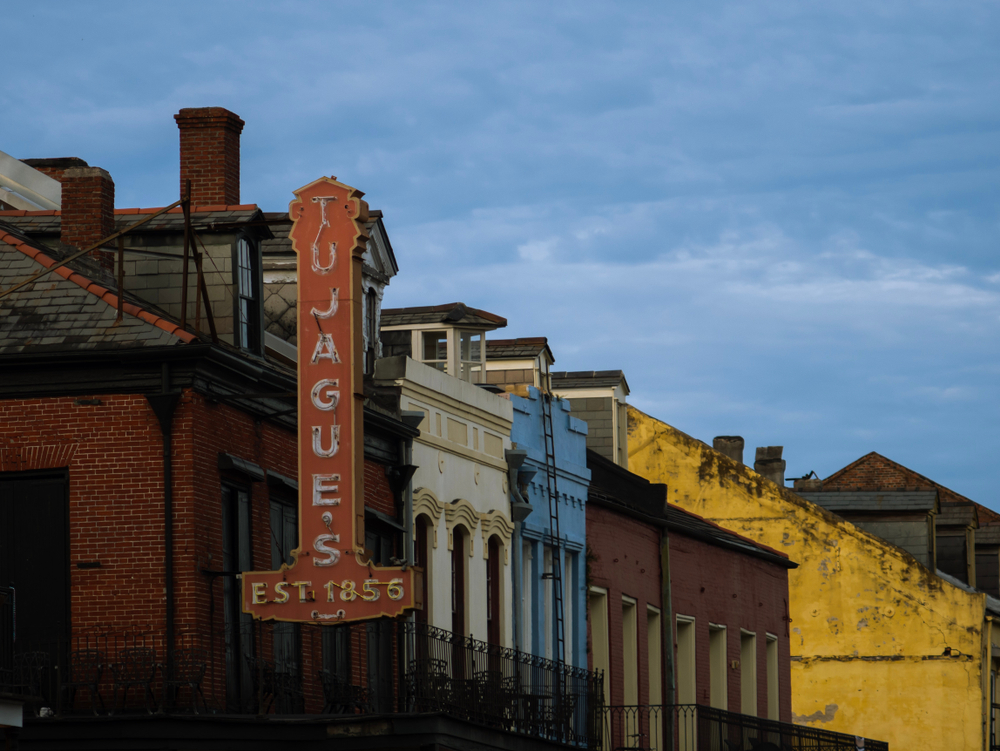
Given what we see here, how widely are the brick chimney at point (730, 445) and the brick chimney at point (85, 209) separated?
1037 inches

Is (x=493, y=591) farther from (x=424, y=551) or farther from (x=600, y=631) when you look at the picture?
(x=600, y=631)

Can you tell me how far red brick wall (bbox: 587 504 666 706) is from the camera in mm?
31625

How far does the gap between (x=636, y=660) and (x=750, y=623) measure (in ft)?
19.4

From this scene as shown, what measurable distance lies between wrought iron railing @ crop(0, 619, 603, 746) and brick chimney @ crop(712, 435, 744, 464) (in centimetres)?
2019

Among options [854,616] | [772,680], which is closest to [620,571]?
[772,680]

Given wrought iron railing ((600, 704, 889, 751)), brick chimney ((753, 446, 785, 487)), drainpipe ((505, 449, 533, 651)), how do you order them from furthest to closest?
brick chimney ((753, 446, 785, 487)) → wrought iron railing ((600, 704, 889, 751)) → drainpipe ((505, 449, 533, 651))

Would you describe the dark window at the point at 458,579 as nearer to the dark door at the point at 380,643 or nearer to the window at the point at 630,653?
the dark door at the point at 380,643

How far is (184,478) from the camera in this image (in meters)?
20.4

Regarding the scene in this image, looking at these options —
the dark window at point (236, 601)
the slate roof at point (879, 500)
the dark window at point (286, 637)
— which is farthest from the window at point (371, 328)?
the slate roof at point (879, 500)

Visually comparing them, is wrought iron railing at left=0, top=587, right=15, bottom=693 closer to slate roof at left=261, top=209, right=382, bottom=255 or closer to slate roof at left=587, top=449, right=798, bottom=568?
slate roof at left=261, top=209, right=382, bottom=255

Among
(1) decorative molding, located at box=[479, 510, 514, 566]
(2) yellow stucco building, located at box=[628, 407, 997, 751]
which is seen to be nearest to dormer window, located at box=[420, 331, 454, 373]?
(1) decorative molding, located at box=[479, 510, 514, 566]

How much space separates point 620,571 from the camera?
3247cm

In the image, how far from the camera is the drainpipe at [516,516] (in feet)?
93.0

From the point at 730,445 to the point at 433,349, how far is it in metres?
19.4
